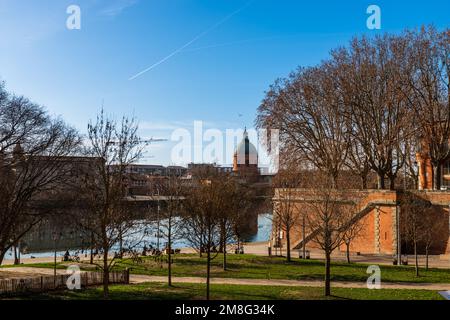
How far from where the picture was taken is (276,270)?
30281mm

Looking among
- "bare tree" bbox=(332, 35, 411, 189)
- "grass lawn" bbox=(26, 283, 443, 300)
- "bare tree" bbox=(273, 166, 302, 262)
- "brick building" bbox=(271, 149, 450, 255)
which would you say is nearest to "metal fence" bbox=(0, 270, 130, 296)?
→ "grass lawn" bbox=(26, 283, 443, 300)

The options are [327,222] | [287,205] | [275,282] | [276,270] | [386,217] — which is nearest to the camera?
[327,222]

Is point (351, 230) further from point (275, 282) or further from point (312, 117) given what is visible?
point (312, 117)

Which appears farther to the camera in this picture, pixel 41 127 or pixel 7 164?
pixel 41 127

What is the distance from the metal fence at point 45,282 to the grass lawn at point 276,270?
107cm

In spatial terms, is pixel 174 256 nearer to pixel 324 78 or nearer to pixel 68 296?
pixel 68 296

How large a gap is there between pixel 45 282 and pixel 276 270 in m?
13.2

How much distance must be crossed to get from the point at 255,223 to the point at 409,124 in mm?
40392

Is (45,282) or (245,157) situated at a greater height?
(245,157)

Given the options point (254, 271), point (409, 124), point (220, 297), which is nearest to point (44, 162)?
point (254, 271)

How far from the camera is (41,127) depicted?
100 feet

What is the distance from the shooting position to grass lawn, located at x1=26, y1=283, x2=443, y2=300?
19953mm

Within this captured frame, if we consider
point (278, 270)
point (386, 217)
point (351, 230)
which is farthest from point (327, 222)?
point (386, 217)

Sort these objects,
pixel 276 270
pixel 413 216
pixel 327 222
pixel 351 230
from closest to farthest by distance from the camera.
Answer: pixel 327 222 < pixel 351 230 < pixel 276 270 < pixel 413 216
